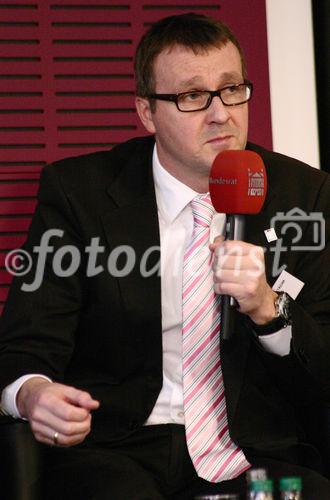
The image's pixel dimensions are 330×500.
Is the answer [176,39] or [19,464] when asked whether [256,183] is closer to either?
[176,39]

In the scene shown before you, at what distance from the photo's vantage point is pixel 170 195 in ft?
8.69

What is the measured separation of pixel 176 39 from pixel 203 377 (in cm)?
88

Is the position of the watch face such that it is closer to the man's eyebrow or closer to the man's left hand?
the man's left hand

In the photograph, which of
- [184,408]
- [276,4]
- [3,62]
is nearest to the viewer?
[184,408]

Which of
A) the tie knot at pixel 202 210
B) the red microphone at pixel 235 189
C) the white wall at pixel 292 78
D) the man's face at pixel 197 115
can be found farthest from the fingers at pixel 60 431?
the white wall at pixel 292 78

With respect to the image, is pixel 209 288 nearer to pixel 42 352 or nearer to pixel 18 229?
pixel 42 352

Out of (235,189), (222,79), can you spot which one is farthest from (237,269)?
(222,79)

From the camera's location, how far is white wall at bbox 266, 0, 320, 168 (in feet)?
11.0

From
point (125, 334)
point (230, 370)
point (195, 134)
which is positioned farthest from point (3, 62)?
point (230, 370)

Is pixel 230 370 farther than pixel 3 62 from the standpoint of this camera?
No

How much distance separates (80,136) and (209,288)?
90cm

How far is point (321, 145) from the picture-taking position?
11.2 ft

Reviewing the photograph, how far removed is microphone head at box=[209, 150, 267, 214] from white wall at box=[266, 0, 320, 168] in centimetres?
116

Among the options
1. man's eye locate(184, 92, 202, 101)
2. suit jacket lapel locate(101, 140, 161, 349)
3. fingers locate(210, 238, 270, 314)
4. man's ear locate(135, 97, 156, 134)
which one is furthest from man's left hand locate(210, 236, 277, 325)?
man's ear locate(135, 97, 156, 134)
